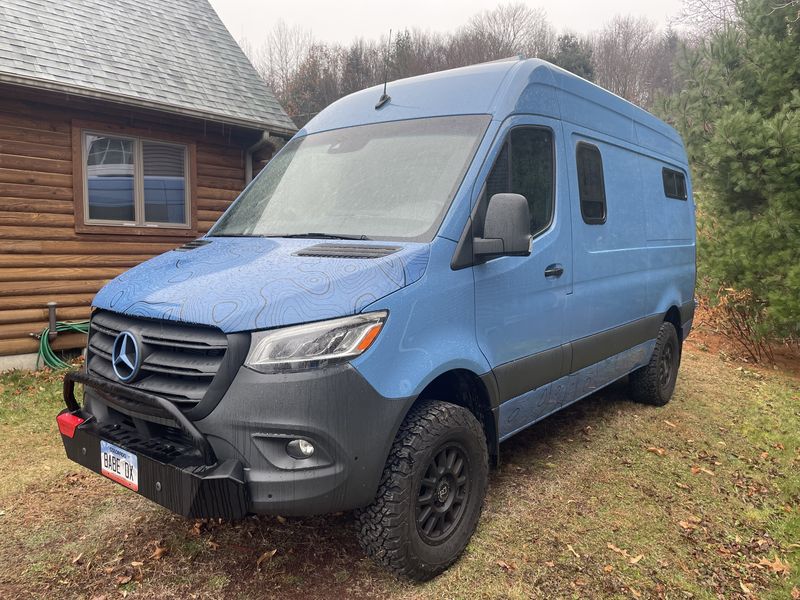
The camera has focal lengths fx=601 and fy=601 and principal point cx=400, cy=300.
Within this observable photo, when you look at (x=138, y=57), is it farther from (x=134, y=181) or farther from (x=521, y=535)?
(x=521, y=535)

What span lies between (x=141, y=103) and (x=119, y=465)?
6046mm

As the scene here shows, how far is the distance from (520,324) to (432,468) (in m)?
1.02

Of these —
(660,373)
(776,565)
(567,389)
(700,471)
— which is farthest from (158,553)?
(660,373)

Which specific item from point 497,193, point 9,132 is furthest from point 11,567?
point 9,132

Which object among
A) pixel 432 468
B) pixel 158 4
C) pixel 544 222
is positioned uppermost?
pixel 158 4

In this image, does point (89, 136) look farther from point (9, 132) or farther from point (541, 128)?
point (541, 128)

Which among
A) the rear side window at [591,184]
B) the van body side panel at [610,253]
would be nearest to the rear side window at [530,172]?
the van body side panel at [610,253]

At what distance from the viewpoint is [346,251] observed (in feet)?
9.22

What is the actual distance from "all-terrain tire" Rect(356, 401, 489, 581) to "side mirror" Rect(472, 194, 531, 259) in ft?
2.66

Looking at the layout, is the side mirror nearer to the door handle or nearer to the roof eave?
the door handle

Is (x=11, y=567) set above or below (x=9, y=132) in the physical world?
below

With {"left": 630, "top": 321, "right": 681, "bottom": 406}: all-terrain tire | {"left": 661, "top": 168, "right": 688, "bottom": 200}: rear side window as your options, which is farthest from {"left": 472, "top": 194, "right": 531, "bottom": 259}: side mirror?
{"left": 661, "top": 168, "right": 688, "bottom": 200}: rear side window

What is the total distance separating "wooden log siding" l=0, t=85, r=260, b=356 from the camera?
277 inches

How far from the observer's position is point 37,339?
288 inches
